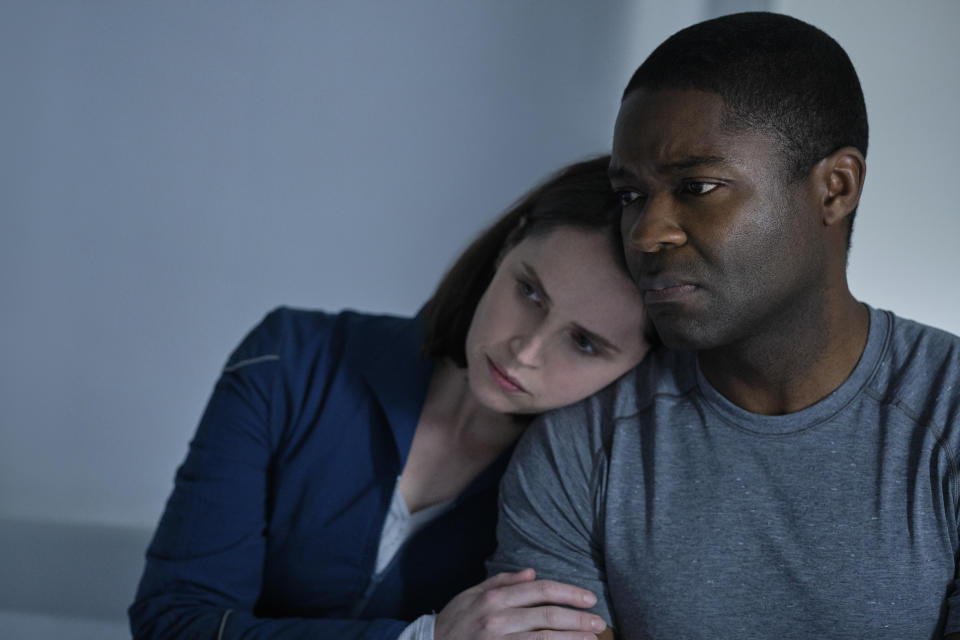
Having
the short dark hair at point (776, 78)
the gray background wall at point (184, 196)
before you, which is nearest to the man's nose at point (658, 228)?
the short dark hair at point (776, 78)

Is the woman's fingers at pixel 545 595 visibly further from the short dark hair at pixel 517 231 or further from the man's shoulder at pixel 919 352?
the man's shoulder at pixel 919 352

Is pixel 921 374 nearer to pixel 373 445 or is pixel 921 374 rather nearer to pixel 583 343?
pixel 583 343

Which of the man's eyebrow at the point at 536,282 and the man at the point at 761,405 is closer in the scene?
the man at the point at 761,405

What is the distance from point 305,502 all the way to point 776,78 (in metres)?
0.89

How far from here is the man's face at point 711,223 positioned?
103cm

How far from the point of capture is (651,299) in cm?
111

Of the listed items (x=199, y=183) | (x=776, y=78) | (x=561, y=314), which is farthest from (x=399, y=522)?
(x=199, y=183)

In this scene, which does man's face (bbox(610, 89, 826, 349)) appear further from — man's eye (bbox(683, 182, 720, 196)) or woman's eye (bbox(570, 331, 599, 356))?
woman's eye (bbox(570, 331, 599, 356))

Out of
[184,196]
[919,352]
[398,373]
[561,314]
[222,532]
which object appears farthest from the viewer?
[184,196]

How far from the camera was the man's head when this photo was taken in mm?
1035

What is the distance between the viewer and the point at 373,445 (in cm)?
148

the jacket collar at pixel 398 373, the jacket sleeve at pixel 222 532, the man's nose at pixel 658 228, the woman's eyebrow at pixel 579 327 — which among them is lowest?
the jacket sleeve at pixel 222 532

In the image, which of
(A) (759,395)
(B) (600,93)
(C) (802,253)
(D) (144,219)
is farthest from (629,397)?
(D) (144,219)

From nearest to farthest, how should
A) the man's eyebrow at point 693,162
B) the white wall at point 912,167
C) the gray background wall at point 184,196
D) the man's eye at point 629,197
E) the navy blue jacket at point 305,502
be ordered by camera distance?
the man's eyebrow at point 693,162 < the man's eye at point 629,197 < the navy blue jacket at point 305,502 < the white wall at point 912,167 < the gray background wall at point 184,196
